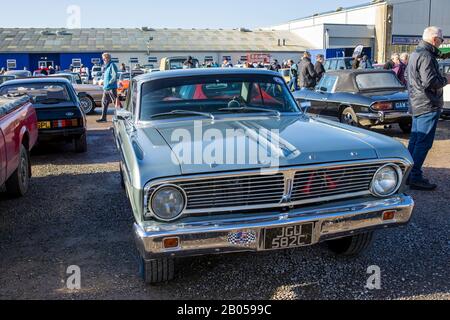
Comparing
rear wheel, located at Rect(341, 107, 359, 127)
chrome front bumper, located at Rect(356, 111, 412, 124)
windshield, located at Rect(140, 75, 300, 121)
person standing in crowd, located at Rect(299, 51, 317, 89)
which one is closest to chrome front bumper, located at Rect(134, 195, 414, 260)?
windshield, located at Rect(140, 75, 300, 121)

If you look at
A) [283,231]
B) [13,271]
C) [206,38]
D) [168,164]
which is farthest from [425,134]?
[206,38]

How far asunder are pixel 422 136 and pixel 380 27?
138 feet

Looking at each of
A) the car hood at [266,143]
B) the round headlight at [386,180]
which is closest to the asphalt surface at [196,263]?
the round headlight at [386,180]

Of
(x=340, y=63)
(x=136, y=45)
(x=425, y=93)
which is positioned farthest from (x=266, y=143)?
(x=136, y=45)

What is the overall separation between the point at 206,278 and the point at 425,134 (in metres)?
3.54

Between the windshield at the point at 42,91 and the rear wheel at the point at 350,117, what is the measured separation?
17.9ft

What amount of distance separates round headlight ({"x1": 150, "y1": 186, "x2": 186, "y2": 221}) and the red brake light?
677 cm

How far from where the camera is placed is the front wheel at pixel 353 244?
3638 mm

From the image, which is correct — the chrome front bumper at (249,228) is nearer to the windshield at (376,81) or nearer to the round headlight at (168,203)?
the round headlight at (168,203)

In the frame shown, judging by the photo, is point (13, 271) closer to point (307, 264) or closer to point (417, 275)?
point (307, 264)

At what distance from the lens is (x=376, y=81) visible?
956 cm

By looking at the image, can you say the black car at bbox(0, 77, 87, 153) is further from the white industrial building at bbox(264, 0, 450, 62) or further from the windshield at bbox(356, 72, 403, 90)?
the white industrial building at bbox(264, 0, 450, 62)

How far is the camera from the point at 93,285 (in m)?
3.38

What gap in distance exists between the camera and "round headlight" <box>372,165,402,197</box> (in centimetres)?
324
